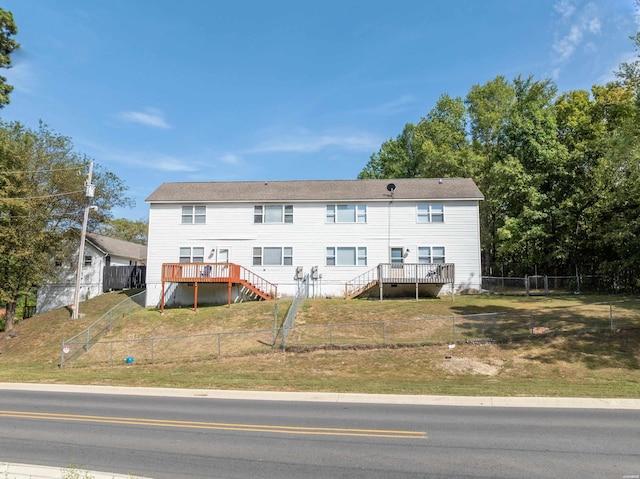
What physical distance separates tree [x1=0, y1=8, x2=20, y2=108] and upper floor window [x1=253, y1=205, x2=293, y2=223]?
16958 millimetres

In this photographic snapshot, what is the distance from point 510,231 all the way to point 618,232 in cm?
679

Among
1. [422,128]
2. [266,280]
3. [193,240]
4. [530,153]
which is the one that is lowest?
[266,280]

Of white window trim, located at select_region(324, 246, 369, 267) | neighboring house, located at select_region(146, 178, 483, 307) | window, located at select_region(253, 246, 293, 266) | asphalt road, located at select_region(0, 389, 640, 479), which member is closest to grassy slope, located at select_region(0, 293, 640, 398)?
asphalt road, located at select_region(0, 389, 640, 479)

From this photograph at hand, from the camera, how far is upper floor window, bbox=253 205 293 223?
1178 inches

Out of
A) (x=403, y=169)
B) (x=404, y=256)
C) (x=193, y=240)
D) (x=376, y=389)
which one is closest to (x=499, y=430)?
(x=376, y=389)

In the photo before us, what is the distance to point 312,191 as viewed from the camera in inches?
1209

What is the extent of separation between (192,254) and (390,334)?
16514mm

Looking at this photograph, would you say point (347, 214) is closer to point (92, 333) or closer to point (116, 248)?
point (92, 333)

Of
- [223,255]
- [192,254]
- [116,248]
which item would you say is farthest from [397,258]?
[116,248]

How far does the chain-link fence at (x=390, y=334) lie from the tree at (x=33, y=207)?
34.0 feet

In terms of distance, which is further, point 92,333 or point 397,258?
point 397,258

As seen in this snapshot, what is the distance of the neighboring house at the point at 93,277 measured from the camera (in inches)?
1347

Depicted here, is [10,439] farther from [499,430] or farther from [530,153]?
[530,153]

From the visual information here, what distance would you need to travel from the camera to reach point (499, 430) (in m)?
8.43
